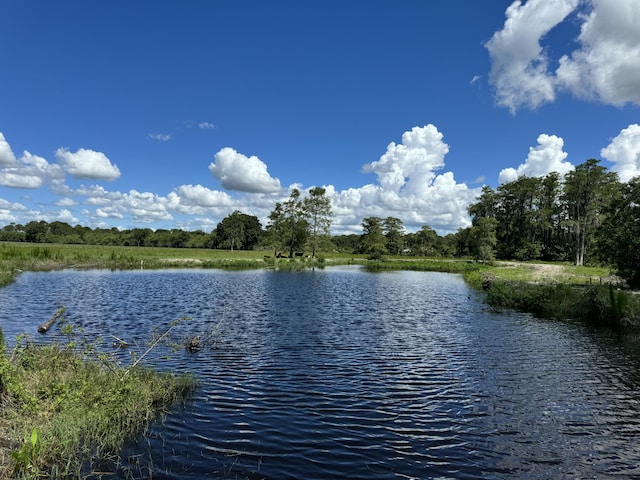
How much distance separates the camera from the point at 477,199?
125812 millimetres

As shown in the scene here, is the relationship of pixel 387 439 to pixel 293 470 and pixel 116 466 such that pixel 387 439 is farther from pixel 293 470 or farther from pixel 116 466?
pixel 116 466

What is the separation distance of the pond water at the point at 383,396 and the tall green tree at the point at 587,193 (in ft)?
216

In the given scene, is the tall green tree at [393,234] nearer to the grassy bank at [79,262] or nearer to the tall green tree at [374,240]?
the tall green tree at [374,240]

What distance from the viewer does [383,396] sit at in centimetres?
1364

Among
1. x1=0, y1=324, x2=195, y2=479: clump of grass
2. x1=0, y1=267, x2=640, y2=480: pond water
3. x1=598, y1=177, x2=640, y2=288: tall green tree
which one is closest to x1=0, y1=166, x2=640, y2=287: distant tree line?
x1=598, y1=177, x2=640, y2=288: tall green tree

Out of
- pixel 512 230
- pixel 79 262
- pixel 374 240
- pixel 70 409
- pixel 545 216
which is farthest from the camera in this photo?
pixel 374 240

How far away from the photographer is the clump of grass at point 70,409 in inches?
318

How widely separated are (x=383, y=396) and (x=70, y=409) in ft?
30.7

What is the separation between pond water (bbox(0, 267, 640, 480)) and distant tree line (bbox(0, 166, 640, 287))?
437 inches

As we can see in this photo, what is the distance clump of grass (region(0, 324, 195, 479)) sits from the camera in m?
8.07

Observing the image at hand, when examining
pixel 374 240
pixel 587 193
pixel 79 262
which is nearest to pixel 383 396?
pixel 79 262

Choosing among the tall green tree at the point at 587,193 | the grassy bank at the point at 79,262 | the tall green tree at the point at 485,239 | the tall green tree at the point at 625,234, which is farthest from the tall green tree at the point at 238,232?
the tall green tree at the point at 625,234

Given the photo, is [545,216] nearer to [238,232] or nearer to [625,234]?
[625,234]

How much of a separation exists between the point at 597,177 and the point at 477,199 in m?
45.4
